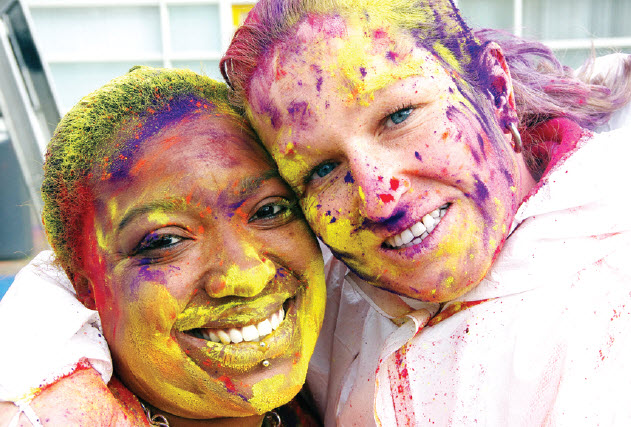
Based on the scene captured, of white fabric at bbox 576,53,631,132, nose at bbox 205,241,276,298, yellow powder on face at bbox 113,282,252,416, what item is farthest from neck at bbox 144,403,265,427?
white fabric at bbox 576,53,631,132

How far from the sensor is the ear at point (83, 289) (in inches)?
79.4

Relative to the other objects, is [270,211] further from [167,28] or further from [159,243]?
[167,28]

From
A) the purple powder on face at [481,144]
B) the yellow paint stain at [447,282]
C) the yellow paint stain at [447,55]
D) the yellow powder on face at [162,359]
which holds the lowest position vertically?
the yellow powder on face at [162,359]

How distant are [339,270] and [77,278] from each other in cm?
99

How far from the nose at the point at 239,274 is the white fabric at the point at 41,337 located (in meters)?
0.39

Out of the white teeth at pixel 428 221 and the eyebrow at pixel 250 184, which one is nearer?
the white teeth at pixel 428 221

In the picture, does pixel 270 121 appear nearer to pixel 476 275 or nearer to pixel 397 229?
pixel 397 229

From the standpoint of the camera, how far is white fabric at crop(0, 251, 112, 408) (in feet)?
5.32

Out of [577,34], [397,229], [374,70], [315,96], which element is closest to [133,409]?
[397,229]

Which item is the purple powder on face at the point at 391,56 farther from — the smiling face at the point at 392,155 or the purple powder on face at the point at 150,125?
the purple powder on face at the point at 150,125

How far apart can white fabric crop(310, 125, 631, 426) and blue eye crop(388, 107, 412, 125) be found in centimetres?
46

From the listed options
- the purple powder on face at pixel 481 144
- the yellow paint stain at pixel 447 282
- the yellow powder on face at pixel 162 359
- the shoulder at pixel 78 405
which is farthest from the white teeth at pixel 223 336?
the purple powder on face at pixel 481 144

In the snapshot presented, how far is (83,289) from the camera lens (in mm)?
2031

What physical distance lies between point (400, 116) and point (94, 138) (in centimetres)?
92
